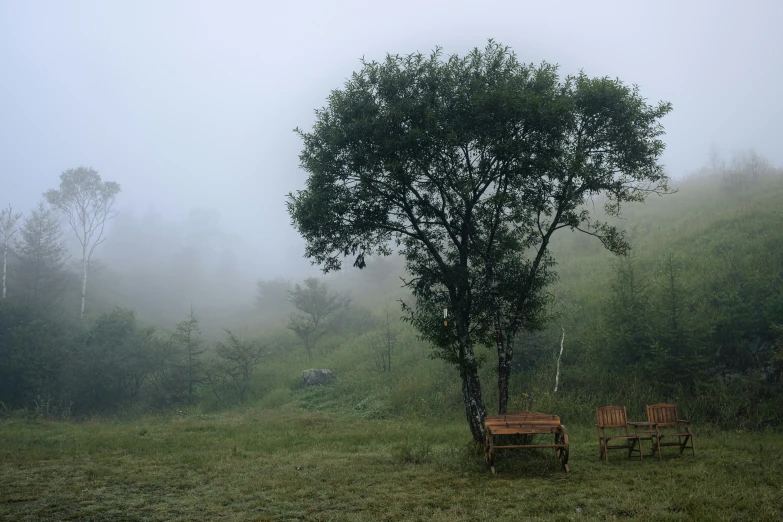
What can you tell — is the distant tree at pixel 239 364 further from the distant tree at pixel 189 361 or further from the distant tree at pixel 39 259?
the distant tree at pixel 39 259

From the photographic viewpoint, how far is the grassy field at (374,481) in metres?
6.82

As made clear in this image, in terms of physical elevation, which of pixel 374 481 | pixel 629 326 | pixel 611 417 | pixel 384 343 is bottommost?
pixel 374 481

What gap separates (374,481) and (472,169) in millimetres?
7263

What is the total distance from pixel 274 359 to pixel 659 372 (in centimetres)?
2618

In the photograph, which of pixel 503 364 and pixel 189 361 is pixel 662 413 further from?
pixel 189 361

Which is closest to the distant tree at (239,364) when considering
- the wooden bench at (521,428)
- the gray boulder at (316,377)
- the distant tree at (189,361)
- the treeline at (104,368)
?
the treeline at (104,368)

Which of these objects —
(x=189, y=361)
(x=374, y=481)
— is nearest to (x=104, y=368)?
(x=189, y=361)

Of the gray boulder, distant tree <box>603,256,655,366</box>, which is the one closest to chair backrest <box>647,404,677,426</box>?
distant tree <box>603,256,655,366</box>

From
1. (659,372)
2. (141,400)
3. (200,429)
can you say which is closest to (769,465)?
(659,372)

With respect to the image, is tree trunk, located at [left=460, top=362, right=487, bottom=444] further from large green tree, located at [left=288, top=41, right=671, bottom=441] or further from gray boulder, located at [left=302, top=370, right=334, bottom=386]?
gray boulder, located at [left=302, top=370, right=334, bottom=386]

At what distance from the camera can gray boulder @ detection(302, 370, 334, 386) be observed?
27.1 metres

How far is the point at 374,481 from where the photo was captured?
9000 mm

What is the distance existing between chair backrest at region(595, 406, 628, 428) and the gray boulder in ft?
61.9

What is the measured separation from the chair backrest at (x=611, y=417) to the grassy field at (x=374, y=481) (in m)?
0.74
